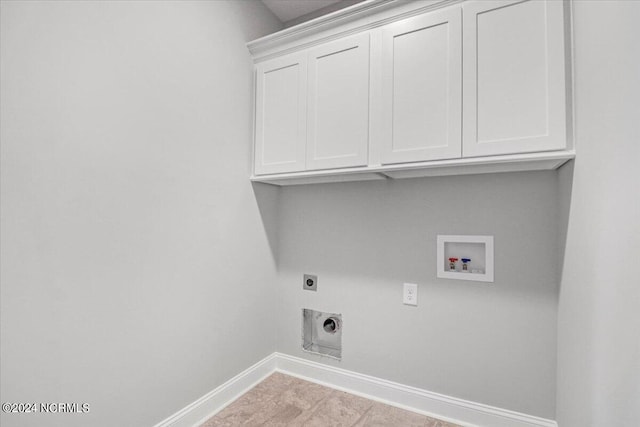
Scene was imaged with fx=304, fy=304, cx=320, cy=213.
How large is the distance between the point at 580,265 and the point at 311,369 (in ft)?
5.59

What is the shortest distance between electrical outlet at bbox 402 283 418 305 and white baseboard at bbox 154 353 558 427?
52cm

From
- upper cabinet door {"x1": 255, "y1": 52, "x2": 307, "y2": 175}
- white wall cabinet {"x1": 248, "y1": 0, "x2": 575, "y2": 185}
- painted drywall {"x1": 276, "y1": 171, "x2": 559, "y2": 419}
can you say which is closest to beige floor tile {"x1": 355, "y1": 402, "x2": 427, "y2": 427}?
painted drywall {"x1": 276, "y1": 171, "x2": 559, "y2": 419}

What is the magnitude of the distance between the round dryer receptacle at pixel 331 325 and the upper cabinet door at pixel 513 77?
137cm

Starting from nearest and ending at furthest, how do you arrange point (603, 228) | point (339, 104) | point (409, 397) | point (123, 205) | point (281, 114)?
point (603, 228), point (123, 205), point (339, 104), point (409, 397), point (281, 114)

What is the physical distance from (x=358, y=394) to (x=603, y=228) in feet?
5.37

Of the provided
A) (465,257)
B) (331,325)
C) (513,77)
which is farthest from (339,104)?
(331,325)

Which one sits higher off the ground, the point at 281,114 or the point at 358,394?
the point at 281,114

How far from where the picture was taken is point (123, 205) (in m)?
1.34

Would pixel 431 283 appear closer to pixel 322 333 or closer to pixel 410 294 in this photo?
pixel 410 294

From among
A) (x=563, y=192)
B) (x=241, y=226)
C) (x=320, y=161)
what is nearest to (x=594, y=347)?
(x=563, y=192)

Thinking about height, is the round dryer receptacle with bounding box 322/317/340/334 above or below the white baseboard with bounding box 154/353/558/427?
above

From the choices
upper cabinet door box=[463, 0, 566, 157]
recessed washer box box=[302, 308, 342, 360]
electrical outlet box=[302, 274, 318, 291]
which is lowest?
recessed washer box box=[302, 308, 342, 360]

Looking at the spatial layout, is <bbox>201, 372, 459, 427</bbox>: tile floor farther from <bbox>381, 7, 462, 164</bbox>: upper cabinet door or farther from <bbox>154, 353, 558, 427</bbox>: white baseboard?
<bbox>381, 7, 462, 164</bbox>: upper cabinet door

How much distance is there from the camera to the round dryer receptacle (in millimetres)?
2111
